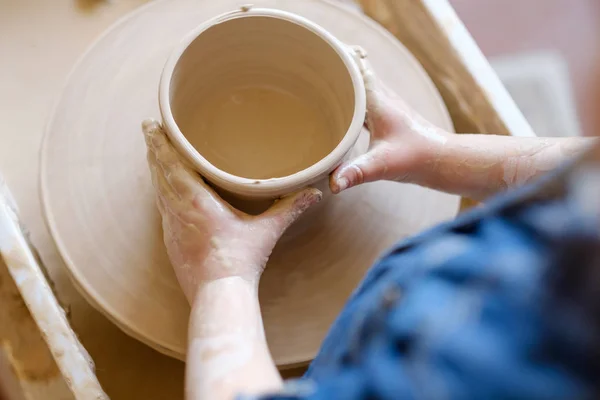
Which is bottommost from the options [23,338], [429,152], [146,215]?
[23,338]

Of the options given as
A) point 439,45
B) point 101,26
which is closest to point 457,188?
point 439,45

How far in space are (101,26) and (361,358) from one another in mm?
1014

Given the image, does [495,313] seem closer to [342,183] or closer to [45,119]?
[342,183]

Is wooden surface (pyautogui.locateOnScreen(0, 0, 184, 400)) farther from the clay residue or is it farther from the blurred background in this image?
the blurred background

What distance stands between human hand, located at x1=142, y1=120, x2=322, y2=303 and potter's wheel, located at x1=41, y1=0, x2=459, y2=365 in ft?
0.37

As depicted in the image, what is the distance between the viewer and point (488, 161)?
88 centimetres

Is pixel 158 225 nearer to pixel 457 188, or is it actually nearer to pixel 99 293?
pixel 99 293

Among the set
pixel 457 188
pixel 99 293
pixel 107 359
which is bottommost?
pixel 107 359

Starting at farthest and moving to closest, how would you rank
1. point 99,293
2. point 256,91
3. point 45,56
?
point 45,56 → point 256,91 → point 99,293

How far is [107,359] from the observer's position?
1094 millimetres

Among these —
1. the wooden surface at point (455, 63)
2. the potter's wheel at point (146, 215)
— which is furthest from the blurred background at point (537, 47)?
the potter's wheel at point (146, 215)

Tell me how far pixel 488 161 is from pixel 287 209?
0.30m

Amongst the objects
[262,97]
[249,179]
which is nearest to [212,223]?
[249,179]

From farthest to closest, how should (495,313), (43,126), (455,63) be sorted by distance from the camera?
1. (43,126)
2. (455,63)
3. (495,313)
